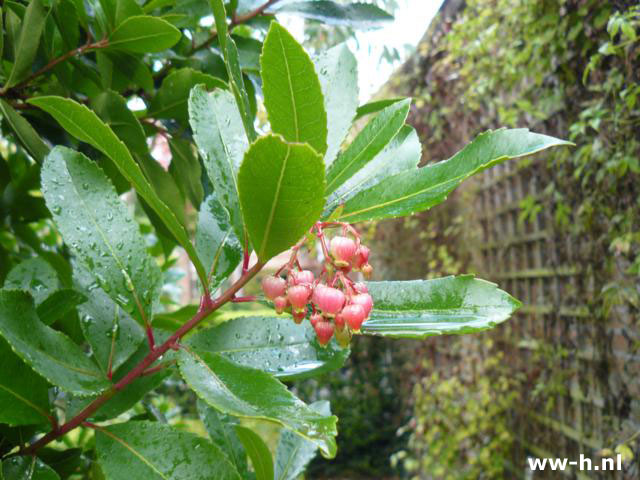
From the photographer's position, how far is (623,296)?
7.14 feet

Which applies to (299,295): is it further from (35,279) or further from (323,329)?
(35,279)

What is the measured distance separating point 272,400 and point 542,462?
9.47 ft

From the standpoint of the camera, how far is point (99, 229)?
0.60m

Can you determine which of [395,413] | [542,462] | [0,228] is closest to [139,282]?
[0,228]

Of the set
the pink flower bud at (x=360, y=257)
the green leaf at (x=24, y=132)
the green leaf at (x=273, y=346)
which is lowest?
the green leaf at (x=273, y=346)

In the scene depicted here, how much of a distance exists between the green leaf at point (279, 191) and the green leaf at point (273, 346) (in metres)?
0.17

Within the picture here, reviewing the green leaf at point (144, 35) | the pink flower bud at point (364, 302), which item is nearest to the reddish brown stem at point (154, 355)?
the pink flower bud at point (364, 302)

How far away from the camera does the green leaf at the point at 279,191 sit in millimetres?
443

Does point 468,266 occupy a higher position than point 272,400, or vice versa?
point 272,400

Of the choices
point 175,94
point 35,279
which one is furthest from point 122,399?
point 175,94

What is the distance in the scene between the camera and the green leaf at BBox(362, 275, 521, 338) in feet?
1.77

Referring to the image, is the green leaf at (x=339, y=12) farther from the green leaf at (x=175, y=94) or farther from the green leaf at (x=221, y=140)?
the green leaf at (x=221, y=140)

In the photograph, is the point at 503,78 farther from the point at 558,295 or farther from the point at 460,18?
the point at 558,295

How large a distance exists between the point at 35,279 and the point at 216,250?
9.4 inches
